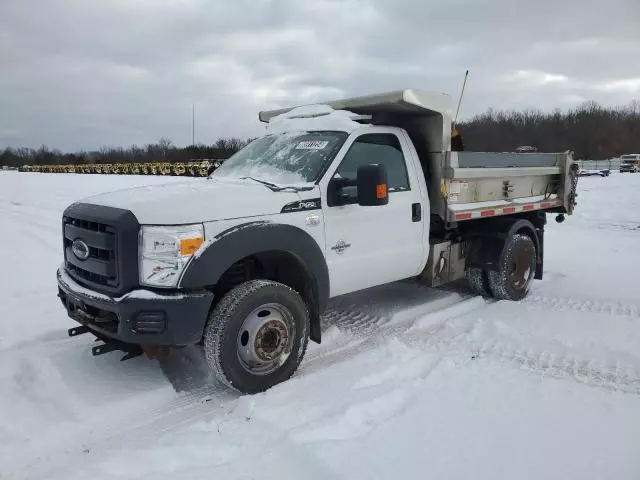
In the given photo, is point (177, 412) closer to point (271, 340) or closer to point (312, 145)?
point (271, 340)

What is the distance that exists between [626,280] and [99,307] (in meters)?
6.44

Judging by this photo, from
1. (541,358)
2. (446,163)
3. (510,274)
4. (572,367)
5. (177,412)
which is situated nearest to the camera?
(177,412)

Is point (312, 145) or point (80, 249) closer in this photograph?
point (80, 249)

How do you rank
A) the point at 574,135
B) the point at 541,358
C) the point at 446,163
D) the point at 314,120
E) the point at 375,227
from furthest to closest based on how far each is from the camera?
1. the point at 574,135
2. the point at 446,163
3. the point at 314,120
4. the point at 375,227
5. the point at 541,358

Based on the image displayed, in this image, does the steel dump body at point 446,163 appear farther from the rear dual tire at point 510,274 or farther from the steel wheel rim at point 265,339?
the steel wheel rim at point 265,339

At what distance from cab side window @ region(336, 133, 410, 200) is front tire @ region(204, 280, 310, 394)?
128 centimetres

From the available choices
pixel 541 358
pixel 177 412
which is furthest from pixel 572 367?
pixel 177 412

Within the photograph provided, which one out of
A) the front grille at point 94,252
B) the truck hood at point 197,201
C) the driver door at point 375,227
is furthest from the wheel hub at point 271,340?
the front grille at point 94,252

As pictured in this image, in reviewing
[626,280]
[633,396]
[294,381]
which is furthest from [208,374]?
[626,280]

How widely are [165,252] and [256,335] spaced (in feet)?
3.02

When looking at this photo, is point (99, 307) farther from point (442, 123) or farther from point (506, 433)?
point (442, 123)

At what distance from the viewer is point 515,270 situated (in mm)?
6516

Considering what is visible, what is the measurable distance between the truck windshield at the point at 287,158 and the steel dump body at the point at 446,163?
2.34 feet

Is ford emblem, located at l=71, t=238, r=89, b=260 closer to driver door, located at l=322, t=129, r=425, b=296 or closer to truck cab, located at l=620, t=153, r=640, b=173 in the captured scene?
driver door, located at l=322, t=129, r=425, b=296
